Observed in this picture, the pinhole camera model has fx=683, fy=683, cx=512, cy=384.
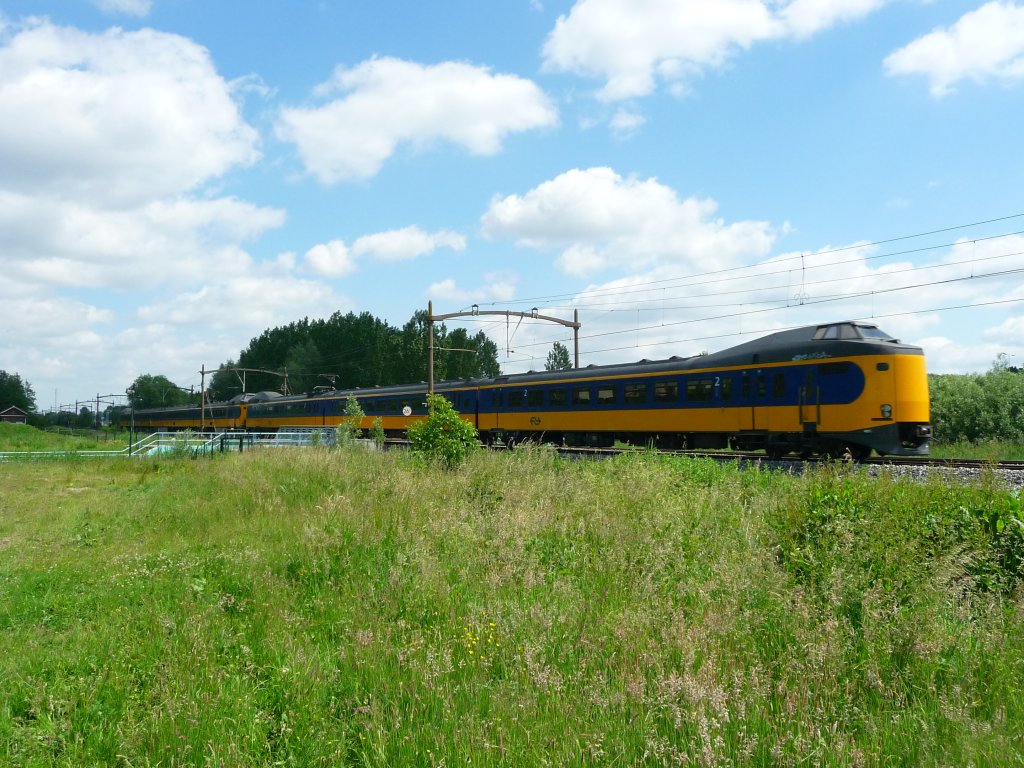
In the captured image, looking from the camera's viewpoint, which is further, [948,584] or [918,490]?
[918,490]

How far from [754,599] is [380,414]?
1366 inches

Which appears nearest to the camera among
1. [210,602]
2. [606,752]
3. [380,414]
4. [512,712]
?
[606,752]

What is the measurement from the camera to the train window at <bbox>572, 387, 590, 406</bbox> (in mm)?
24844

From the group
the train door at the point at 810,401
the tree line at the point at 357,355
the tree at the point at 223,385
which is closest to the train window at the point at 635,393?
the train door at the point at 810,401

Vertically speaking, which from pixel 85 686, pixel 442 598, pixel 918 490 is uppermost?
pixel 918 490

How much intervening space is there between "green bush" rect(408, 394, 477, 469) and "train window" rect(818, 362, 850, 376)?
29.8 ft

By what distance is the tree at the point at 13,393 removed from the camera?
138500 mm

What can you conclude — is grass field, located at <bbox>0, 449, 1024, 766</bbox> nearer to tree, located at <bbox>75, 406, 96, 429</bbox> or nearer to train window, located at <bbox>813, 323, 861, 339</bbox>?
train window, located at <bbox>813, 323, 861, 339</bbox>

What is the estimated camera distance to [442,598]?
215 inches

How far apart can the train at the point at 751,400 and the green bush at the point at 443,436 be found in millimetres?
6922

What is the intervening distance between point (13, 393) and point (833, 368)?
167 m

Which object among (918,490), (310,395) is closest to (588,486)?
(918,490)

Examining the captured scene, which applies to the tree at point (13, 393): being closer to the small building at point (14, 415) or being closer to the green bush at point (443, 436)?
the small building at point (14, 415)

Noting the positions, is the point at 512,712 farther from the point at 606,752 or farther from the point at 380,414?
the point at 380,414
